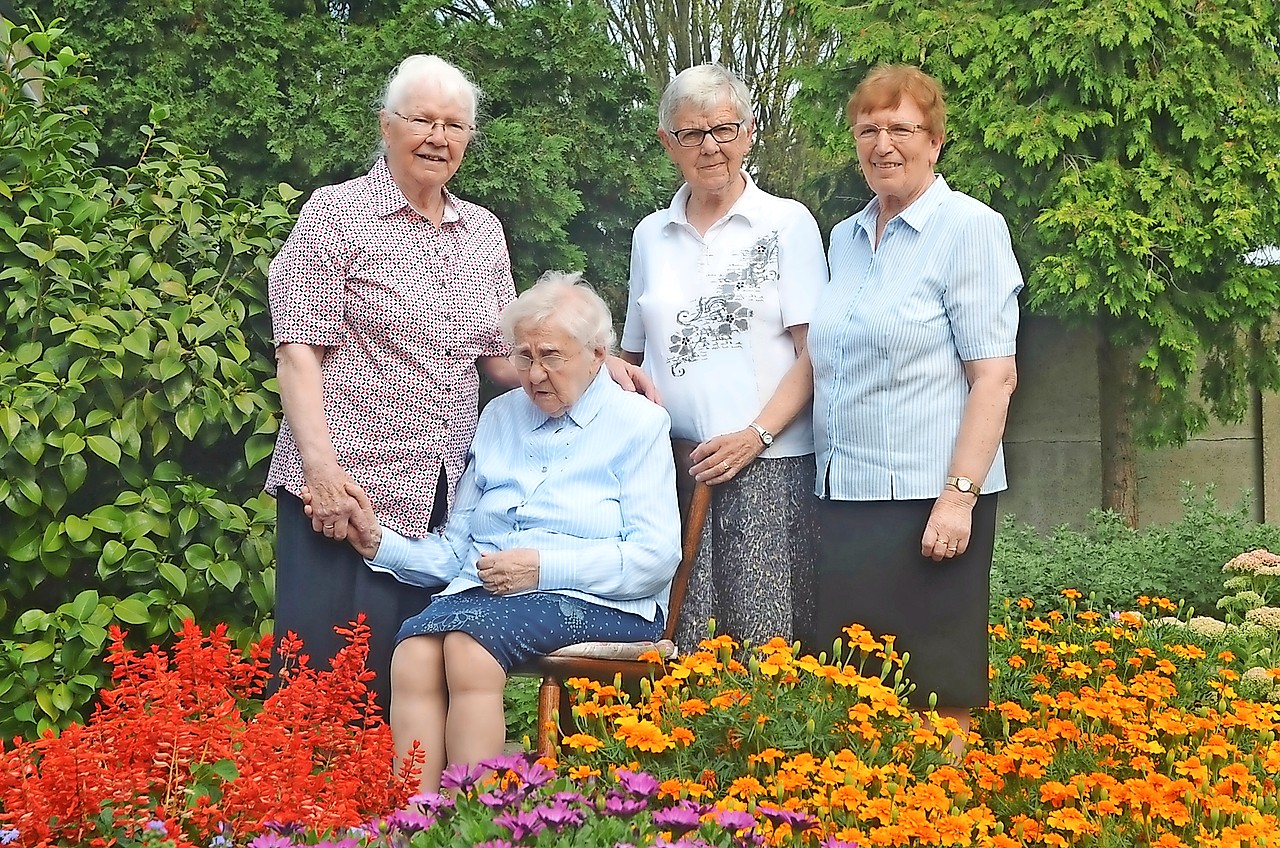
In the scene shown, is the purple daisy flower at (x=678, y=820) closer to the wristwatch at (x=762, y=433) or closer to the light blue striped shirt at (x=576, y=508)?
the light blue striped shirt at (x=576, y=508)

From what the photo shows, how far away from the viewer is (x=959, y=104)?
7.66 meters

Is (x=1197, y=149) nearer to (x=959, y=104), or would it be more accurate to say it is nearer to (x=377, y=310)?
(x=959, y=104)

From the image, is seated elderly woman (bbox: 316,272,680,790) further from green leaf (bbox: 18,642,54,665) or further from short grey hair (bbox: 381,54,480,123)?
green leaf (bbox: 18,642,54,665)

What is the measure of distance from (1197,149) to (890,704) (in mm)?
6054

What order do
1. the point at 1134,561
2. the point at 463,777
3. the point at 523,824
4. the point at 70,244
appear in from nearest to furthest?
the point at 523,824 → the point at 463,777 → the point at 70,244 → the point at 1134,561

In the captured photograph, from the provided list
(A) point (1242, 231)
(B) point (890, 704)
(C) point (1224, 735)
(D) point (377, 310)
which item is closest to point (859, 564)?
(B) point (890, 704)

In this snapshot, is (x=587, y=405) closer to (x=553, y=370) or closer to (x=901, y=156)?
(x=553, y=370)

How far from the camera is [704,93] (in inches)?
113

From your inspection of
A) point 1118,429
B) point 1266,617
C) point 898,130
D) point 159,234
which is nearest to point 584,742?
point 898,130

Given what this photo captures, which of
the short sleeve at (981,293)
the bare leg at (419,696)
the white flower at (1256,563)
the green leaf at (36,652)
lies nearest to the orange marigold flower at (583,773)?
the bare leg at (419,696)

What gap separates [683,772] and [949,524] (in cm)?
80

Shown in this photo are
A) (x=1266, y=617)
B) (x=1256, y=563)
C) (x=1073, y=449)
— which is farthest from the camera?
(x=1073, y=449)

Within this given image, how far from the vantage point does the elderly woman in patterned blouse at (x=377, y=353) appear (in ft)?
9.07

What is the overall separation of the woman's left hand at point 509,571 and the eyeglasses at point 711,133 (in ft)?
3.25
